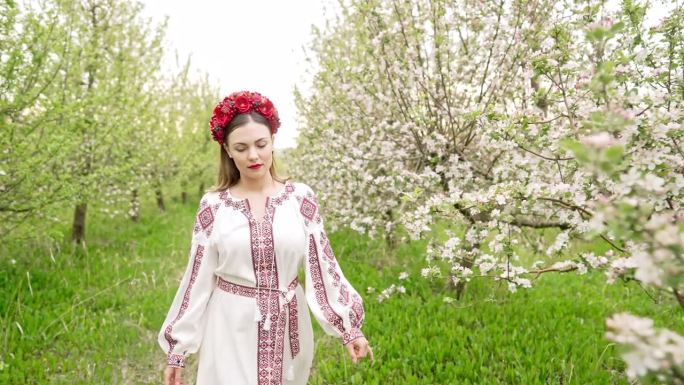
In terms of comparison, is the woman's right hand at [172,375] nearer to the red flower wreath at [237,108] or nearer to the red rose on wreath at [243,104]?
the red flower wreath at [237,108]

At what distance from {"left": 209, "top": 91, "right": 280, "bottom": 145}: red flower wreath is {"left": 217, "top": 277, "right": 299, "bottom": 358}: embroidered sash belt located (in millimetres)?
773

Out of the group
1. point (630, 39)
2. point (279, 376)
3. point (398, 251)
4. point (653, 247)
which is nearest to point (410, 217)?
point (279, 376)

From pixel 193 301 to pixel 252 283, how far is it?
0.32 m

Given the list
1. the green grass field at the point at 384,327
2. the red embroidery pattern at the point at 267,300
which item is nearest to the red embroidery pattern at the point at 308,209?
the red embroidery pattern at the point at 267,300

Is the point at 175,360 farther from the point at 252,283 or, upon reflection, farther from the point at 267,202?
the point at 267,202

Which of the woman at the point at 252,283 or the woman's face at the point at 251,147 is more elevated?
the woman's face at the point at 251,147

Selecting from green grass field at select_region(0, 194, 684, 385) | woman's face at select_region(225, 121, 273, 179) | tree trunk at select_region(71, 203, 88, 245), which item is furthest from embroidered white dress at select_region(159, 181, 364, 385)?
tree trunk at select_region(71, 203, 88, 245)

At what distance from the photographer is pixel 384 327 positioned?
4688 millimetres

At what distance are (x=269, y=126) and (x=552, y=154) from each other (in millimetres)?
2179

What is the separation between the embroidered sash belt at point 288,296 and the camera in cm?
241

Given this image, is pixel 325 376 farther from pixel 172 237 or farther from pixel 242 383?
pixel 172 237

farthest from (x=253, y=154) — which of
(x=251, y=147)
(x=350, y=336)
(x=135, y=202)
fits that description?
(x=135, y=202)

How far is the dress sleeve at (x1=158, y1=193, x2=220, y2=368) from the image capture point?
94.6 inches

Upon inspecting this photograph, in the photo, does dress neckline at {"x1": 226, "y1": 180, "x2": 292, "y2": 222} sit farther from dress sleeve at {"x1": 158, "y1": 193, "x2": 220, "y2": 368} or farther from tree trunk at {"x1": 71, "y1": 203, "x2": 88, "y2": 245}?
tree trunk at {"x1": 71, "y1": 203, "x2": 88, "y2": 245}
